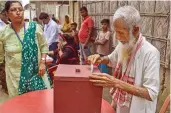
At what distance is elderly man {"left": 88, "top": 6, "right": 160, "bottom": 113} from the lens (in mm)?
1291

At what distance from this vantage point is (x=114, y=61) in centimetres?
180

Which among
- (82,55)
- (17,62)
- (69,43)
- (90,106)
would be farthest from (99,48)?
(90,106)

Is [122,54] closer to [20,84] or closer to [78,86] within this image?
[78,86]

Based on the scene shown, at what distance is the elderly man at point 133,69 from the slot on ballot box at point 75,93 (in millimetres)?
52

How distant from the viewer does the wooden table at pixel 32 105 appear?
1436 mm

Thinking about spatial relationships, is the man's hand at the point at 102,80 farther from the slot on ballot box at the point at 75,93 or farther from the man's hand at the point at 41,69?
the man's hand at the point at 41,69

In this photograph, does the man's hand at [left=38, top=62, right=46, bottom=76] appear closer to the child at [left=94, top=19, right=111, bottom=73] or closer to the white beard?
the white beard

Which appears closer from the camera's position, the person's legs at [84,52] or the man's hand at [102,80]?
the man's hand at [102,80]

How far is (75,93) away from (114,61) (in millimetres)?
715

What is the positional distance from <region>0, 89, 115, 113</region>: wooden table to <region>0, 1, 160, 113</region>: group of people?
25 cm

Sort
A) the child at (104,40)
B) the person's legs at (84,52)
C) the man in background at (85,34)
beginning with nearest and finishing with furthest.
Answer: the child at (104,40) < the person's legs at (84,52) < the man in background at (85,34)

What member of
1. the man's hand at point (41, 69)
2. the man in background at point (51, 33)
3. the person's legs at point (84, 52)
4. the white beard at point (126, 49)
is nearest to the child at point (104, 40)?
the person's legs at point (84, 52)

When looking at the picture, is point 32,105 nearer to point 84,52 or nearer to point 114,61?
point 114,61

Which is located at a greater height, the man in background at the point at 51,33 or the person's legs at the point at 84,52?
the man in background at the point at 51,33
